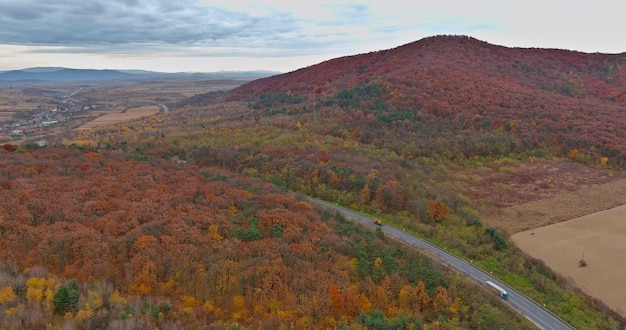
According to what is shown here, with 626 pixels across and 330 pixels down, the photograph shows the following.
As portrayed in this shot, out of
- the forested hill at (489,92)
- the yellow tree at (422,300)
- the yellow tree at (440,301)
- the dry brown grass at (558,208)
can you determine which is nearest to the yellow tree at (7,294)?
the yellow tree at (422,300)

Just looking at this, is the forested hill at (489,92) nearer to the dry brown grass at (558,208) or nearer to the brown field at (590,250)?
the dry brown grass at (558,208)

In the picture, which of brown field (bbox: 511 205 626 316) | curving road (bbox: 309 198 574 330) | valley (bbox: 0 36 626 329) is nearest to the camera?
valley (bbox: 0 36 626 329)

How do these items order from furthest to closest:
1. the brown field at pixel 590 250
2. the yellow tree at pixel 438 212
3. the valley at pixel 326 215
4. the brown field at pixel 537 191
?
the brown field at pixel 537 191 < the yellow tree at pixel 438 212 < the brown field at pixel 590 250 < the valley at pixel 326 215

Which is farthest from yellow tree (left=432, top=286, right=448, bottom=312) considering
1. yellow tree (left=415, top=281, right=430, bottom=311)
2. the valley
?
yellow tree (left=415, top=281, right=430, bottom=311)

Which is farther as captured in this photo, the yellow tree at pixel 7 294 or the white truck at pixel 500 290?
the white truck at pixel 500 290

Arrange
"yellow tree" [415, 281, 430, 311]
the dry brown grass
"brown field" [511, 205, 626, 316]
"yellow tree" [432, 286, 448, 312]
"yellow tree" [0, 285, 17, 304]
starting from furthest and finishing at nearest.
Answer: the dry brown grass < "brown field" [511, 205, 626, 316] < "yellow tree" [432, 286, 448, 312] < "yellow tree" [415, 281, 430, 311] < "yellow tree" [0, 285, 17, 304]

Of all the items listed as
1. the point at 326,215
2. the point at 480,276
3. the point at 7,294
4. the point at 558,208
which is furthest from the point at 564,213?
the point at 7,294

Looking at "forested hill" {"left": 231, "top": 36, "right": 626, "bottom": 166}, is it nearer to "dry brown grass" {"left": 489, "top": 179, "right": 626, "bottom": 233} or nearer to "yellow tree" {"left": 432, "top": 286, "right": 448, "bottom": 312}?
"dry brown grass" {"left": 489, "top": 179, "right": 626, "bottom": 233}
